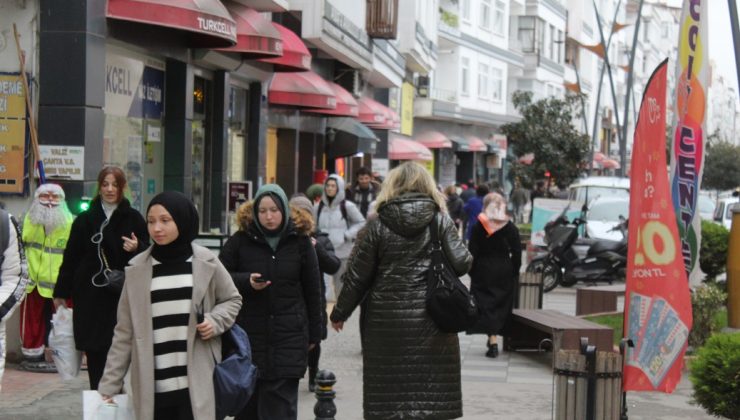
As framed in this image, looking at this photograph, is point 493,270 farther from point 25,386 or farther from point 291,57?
point 291,57

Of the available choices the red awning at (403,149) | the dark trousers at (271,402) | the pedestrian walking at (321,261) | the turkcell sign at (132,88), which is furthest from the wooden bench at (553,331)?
the red awning at (403,149)

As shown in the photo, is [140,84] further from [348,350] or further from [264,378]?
[264,378]

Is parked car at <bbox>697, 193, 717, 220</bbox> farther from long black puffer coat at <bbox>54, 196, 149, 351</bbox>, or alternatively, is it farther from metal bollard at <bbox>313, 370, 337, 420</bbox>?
metal bollard at <bbox>313, 370, 337, 420</bbox>

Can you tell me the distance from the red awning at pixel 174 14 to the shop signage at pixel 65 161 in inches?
63.6

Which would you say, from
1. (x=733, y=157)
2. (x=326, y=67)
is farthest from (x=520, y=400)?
(x=733, y=157)

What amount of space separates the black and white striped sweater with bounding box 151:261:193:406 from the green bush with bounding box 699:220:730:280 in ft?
44.4

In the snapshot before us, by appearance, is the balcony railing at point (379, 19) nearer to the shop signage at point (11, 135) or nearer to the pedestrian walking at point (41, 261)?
the shop signage at point (11, 135)

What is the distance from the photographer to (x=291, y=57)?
20703mm

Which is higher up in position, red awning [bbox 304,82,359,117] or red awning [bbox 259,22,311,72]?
red awning [bbox 259,22,311,72]

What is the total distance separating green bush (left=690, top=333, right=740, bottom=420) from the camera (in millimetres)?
7621

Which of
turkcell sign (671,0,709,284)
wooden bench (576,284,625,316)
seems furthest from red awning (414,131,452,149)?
turkcell sign (671,0,709,284)

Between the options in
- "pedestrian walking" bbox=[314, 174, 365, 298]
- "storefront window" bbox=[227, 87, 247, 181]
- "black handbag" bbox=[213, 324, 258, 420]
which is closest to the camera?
"black handbag" bbox=[213, 324, 258, 420]

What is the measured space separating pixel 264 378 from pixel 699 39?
20.0 ft

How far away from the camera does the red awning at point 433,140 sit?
163 feet
